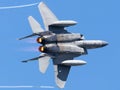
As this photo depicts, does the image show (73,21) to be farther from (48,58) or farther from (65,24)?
(48,58)

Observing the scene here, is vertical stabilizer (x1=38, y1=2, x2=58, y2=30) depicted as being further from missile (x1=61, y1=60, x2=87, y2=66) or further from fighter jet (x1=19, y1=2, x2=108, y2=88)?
missile (x1=61, y1=60, x2=87, y2=66)

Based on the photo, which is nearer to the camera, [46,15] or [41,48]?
[41,48]

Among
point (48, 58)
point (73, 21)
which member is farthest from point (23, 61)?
point (73, 21)

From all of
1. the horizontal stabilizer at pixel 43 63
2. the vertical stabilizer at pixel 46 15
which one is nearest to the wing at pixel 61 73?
the horizontal stabilizer at pixel 43 63

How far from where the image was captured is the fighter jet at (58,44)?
146 feet

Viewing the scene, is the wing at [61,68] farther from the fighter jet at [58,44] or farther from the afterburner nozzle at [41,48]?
the afterburner nozzle at [41,48]

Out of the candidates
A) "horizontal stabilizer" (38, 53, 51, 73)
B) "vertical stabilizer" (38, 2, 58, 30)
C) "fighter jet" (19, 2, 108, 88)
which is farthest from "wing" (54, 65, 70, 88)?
"vertical stabilizer" (38, 2, 58, 30)

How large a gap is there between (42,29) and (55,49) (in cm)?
195

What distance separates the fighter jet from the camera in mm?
44438

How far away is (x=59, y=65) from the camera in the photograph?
4575 centimetres

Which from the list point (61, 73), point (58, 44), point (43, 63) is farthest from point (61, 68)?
point (58, 44)

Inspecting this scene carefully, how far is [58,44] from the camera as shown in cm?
4491

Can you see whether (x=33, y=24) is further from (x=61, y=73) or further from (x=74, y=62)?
(x=61, y=73)

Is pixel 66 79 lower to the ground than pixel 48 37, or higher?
lower
